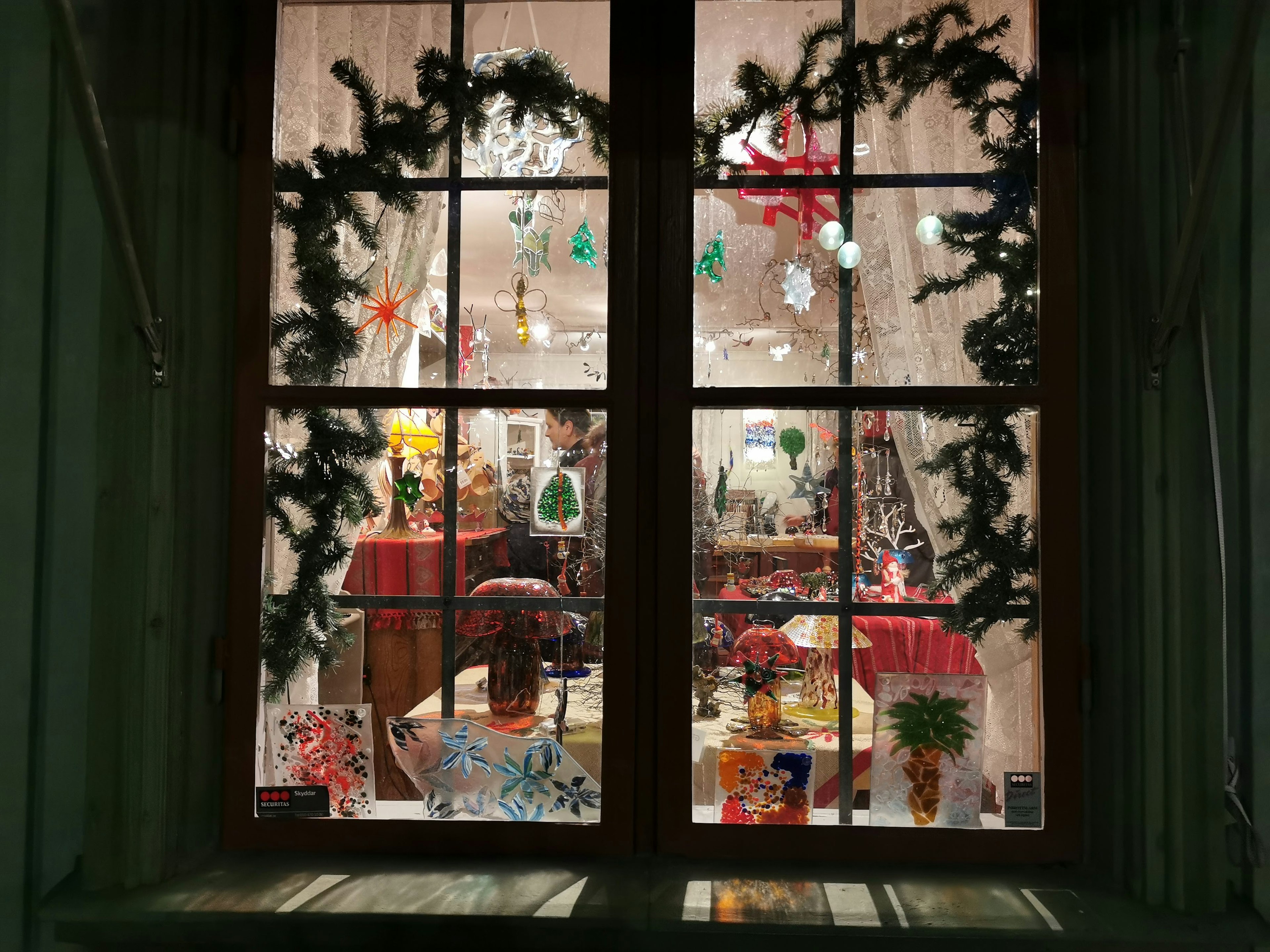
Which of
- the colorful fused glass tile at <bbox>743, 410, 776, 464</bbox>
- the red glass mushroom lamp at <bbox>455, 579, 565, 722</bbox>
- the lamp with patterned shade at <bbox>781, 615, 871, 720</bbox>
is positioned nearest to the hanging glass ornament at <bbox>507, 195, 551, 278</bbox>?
the colorful fused glass tile at <bbox>743, 410, 776, 464</bbox>

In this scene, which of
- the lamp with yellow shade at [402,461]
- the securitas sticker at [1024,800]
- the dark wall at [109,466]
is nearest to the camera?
the dark wall at [109,466]

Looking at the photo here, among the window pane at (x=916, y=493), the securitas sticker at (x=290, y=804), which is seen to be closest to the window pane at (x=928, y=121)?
the window pane at (x=916, y=493)

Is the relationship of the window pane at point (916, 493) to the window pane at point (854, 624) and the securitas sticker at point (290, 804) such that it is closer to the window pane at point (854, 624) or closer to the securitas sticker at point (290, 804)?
the window pane at point (854, 624)

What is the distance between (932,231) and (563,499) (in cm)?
87

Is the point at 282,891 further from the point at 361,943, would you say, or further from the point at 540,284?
the point at 540,284

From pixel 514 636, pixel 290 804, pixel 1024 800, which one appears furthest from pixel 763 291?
pixel 290 804

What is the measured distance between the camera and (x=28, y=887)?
1.28 metres

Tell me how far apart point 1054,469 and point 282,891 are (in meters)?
1.58

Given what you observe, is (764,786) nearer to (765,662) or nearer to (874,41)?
(765,662)

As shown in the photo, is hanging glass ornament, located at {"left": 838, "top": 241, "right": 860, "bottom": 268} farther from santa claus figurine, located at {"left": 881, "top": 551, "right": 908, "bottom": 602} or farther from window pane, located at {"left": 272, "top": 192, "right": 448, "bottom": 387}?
window pane, located at {"left": 272, "top": 192, "right": 448, "bottom": 387}

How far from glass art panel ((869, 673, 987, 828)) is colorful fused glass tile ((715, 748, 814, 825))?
13 cm

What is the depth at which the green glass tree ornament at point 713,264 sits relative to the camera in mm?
1532

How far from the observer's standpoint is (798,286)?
1.53 m

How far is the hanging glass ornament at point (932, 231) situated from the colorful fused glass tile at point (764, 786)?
100 cm
